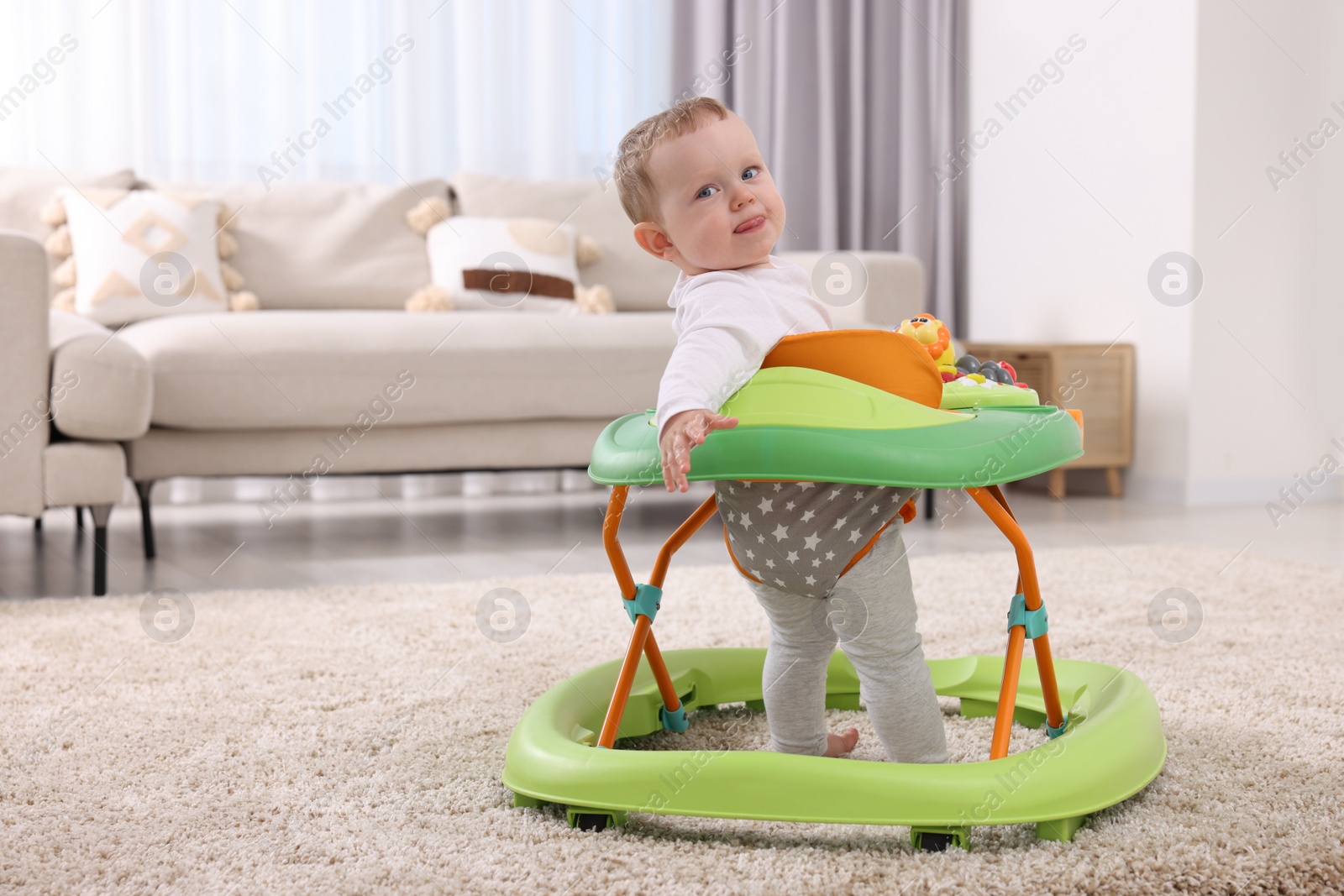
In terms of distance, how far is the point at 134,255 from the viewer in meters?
2.70

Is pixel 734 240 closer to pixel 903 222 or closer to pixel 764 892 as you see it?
pixel 764 892

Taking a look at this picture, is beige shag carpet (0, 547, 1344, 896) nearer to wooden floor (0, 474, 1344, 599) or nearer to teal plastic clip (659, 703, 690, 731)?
teal plastic clip (659, 703, 690, 731)

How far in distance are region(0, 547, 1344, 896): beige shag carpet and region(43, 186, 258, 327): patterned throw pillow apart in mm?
1039

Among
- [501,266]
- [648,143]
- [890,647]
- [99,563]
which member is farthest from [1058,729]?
[501,266]

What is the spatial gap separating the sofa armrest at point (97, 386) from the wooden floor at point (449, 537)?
279 mm

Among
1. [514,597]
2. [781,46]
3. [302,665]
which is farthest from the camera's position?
[781,46]

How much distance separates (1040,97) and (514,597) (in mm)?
2550

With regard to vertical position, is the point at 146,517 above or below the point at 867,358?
below

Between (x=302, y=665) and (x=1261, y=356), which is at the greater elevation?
(x=1261, y=356)

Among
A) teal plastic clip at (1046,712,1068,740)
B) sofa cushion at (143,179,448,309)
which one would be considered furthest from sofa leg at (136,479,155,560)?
teal plastic clip at (1046,712,1068,740)

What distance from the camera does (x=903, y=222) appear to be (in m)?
4.00

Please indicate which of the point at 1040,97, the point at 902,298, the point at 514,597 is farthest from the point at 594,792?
the point at 1040,97

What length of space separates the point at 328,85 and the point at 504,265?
96cm

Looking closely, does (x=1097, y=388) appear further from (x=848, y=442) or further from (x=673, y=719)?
(x=848, y=442)
